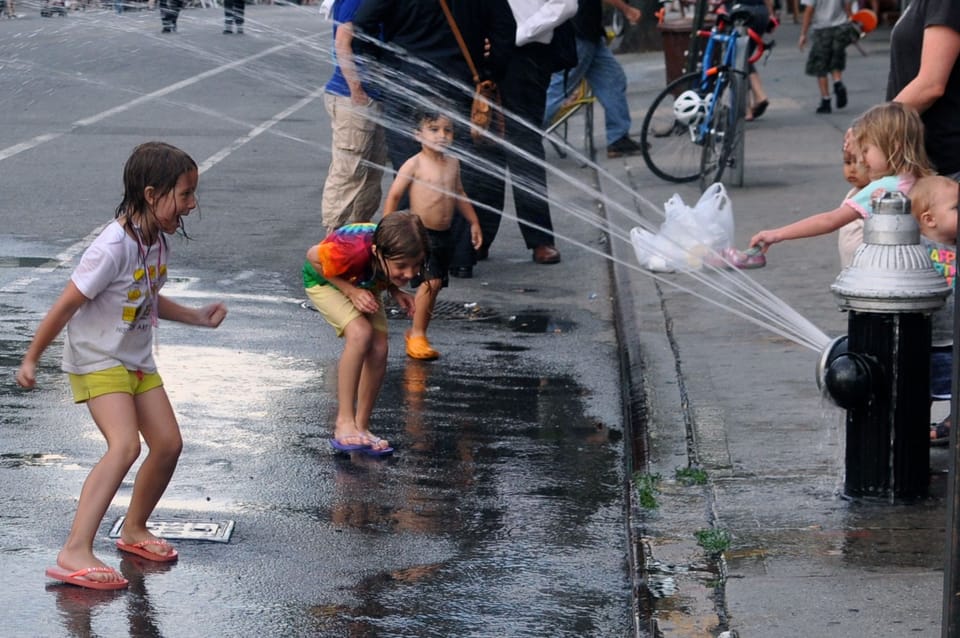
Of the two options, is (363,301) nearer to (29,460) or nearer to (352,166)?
(29,460)

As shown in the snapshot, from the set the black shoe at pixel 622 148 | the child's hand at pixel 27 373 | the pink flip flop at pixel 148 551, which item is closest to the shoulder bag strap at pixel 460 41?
the pink flip flop at pixel 148 551

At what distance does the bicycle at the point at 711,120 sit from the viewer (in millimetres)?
12680

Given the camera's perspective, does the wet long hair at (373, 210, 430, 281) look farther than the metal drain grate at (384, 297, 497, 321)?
No

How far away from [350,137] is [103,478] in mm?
4840

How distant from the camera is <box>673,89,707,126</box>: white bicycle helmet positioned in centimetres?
1311

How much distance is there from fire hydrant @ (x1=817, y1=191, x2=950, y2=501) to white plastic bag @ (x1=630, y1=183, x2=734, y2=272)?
10.4 ft

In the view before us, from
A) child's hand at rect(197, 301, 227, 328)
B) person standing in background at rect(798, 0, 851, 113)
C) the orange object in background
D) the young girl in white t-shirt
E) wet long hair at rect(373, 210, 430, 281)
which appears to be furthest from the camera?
the orange object in background

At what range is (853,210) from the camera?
581 centimetres

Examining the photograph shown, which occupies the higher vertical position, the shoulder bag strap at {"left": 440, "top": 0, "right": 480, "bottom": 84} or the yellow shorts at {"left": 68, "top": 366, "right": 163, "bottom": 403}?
the shoulder bag strap at {"left": 440, "top": 0, "right": 480, "bottom": 84}

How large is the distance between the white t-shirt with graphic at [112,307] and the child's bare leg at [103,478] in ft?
0.42

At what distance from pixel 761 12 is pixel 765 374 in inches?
369

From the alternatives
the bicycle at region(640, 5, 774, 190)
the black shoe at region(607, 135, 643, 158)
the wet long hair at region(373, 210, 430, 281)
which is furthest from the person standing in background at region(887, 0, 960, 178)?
the black shoe at region(607, 135, 643, 158)

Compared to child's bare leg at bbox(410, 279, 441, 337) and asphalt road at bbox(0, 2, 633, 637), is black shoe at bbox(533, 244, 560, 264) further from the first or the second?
child's bare leg at bbox(410, 279, 441, 337)

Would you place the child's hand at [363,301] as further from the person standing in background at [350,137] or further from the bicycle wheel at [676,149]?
the bicycle wheel at [676,149]
